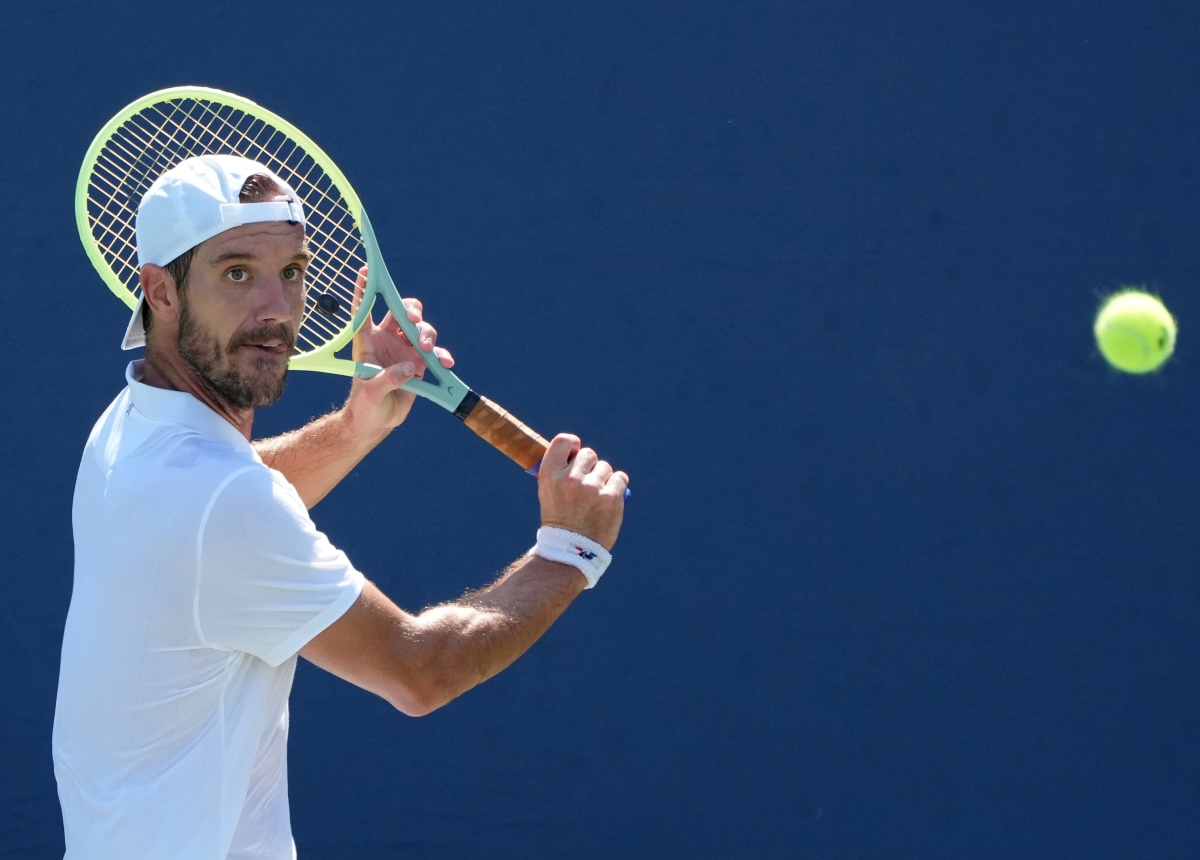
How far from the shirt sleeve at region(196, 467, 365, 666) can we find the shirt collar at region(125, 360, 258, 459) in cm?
14

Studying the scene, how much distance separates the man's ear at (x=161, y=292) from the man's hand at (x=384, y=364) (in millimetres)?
505

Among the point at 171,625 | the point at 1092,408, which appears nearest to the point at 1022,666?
the point at 1092,408

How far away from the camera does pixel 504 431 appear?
2.50 m

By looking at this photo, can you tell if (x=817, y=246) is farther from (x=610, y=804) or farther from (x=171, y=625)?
(x=171, y=625)

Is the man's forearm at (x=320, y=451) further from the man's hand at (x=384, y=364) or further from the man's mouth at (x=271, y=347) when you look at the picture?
the man's mouth at (x=271, y=347)

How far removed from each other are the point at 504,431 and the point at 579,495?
0.32 metres

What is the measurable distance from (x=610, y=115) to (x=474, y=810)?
204cm

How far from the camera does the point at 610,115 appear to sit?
156 inches

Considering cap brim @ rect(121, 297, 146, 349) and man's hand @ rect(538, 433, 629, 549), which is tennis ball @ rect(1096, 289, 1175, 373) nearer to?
man's hand @ rect(538, 433, 629, 549)

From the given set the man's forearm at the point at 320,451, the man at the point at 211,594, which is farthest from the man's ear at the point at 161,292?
the man's forearm at the point at 320,451

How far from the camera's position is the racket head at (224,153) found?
101 inches

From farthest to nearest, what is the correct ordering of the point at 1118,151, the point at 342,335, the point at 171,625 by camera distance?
the point at 1118,151 → the point at 342,335 → the point at 171,625

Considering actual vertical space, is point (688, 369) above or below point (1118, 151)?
below

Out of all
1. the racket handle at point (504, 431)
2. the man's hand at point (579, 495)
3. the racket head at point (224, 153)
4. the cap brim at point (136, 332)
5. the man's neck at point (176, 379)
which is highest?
the racket head at point (224, 153)
